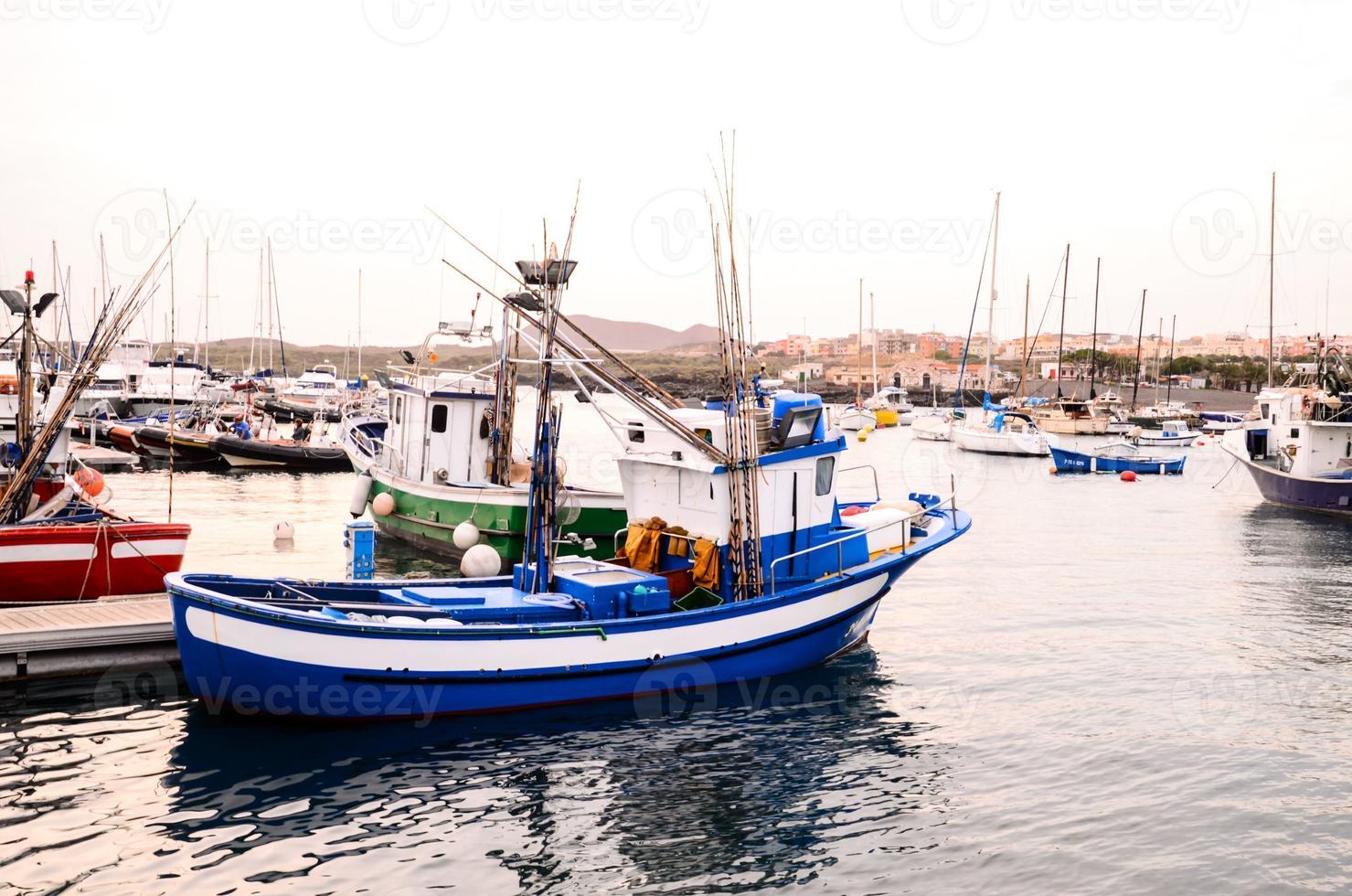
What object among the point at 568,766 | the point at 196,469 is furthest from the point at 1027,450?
the point at 568,766

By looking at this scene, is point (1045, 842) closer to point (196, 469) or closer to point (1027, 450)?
point (196, 469)

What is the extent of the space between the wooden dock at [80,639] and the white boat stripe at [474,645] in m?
2.43

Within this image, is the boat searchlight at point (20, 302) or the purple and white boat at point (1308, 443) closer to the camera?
the boat searchlight at point (20, 302)

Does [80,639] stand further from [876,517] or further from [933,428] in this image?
[933,428]

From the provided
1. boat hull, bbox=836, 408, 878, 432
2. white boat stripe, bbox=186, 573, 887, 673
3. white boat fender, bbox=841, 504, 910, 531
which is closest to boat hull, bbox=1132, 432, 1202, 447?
boat hull, bbox=836, 408, 878, 432

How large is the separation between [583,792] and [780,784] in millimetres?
2034

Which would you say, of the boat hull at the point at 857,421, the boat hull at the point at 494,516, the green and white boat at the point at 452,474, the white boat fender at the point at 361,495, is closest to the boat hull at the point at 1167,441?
the boat hull at the point at 857,421

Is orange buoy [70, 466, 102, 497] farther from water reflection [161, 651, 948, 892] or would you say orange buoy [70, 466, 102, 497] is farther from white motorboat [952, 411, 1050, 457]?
white motorboat [952, 411, 1050, 457]

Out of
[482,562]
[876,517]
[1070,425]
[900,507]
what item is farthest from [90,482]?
[1070,425]

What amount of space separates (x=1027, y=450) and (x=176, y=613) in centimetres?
5404

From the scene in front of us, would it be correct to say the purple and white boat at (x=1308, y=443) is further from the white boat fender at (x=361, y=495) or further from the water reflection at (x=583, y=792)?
the white boat fender at (x=361, y=495)

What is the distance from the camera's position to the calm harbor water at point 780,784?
29.5 ft

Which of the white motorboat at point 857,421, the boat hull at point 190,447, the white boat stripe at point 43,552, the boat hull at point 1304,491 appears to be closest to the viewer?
the white boat stripe at point 43,552

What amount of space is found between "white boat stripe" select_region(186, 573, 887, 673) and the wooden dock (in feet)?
7.99
